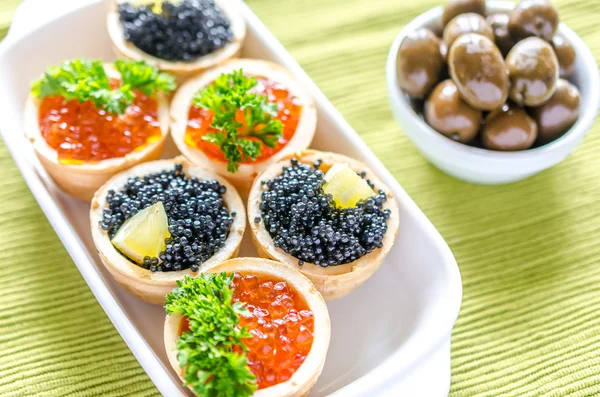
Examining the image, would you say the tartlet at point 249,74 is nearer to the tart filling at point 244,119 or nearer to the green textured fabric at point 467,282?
the tart filling at point 244,119

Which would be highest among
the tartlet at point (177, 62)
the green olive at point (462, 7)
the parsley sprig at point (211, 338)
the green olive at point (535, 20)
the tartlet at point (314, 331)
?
the tartlet at point (177, 62)

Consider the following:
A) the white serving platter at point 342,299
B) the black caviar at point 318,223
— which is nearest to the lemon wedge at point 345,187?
the black caviar at point 318,223

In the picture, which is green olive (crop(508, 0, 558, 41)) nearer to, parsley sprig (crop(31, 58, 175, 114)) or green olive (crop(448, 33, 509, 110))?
green olive (crop(448, 33, 509, 110))

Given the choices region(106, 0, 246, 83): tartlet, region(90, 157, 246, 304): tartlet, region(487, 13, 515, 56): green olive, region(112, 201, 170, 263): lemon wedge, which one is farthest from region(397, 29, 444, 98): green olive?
region(112, 201, 170, 263): lemon wedge

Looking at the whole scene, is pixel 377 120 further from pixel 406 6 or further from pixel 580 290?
A: pixel 580 290

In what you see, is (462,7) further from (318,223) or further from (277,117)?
(318,223)

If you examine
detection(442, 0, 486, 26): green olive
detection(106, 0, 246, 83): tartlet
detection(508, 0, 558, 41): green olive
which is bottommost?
detection(508, 0, 558, 41): green olive

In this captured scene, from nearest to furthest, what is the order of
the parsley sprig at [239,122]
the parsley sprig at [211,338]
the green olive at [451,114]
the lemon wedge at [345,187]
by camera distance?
the parsley sprig at [211,338] < the lemon wedge at [345,187] < the parsley sprig at [239,122] < the green olive at [451,114]
